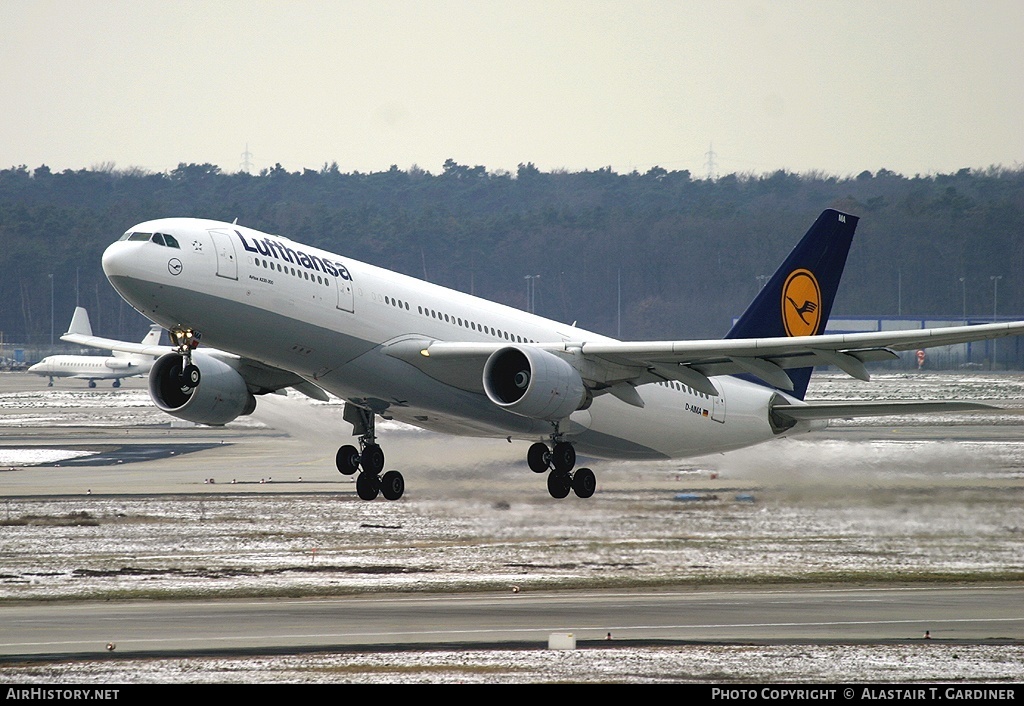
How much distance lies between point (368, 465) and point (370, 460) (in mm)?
147

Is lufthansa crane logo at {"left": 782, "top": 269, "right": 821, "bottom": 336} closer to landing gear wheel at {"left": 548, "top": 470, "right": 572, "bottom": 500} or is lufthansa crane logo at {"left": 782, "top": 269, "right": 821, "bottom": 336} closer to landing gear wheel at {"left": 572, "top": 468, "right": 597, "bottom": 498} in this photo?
landing gear wheel at {"left": 572, "top": 468, "right": 597, "bottom": 498}

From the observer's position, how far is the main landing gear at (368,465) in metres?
34.8

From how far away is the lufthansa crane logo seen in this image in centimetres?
3975

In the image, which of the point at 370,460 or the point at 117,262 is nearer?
the point at 117,262

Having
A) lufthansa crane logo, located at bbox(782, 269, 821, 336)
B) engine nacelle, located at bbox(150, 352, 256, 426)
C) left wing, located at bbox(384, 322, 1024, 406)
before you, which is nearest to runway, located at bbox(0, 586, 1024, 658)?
engine nacelle, located at bbox(150, 352, 256, 426)

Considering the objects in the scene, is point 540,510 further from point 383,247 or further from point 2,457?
point 383,247

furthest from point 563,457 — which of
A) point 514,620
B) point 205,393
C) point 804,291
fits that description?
point 804,291

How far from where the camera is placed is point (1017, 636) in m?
27.1

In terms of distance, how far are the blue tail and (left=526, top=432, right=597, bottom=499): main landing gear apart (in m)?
7.34

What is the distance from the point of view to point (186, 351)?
29281 millimetres

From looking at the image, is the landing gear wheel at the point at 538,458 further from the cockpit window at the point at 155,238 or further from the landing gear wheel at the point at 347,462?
the cockpit window at the point at 155,238

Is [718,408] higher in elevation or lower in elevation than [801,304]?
lower

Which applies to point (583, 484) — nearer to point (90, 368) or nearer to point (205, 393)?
point (205, 393)

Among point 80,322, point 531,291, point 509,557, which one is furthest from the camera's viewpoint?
point 531,291
